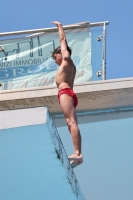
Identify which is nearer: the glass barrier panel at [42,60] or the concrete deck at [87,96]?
the concrete deck at [87,96]

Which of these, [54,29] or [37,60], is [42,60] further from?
[54,29]

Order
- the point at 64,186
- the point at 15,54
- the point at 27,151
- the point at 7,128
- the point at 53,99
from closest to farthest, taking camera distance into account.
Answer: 1. the point at 64,186
2. the point at 27,151
3. the point at 7,128
4. the point at 53,99
5. the point at 15,54

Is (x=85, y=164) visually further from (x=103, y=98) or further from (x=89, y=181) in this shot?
(x=103, y=98)

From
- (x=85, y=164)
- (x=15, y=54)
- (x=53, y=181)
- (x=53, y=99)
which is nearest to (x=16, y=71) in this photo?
(x=15, y=54)

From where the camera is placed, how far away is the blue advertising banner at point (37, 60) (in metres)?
6.57

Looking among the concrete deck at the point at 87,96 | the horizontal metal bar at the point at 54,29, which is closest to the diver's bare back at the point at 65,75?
the concrete deck at the point at 87,96

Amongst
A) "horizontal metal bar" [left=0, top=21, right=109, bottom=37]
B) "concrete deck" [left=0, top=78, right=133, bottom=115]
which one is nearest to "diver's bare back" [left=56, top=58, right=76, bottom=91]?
"concrete deck" [left=0, top=78, right=133, bottom=115]

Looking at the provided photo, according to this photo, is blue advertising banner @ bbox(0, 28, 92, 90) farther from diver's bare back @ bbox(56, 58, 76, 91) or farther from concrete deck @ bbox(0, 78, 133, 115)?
diver's bare back @ bbox(56, 58, 76, 91)

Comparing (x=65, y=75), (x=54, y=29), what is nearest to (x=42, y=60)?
(x=54, y=29)

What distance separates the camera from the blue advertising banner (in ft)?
21.5

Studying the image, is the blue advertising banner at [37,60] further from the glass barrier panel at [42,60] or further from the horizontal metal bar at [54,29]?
the horizontal metal bar at [54,29]

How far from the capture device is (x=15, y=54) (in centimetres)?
677

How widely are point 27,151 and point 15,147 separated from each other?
0.08 m

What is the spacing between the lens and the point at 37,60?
6.70 m
